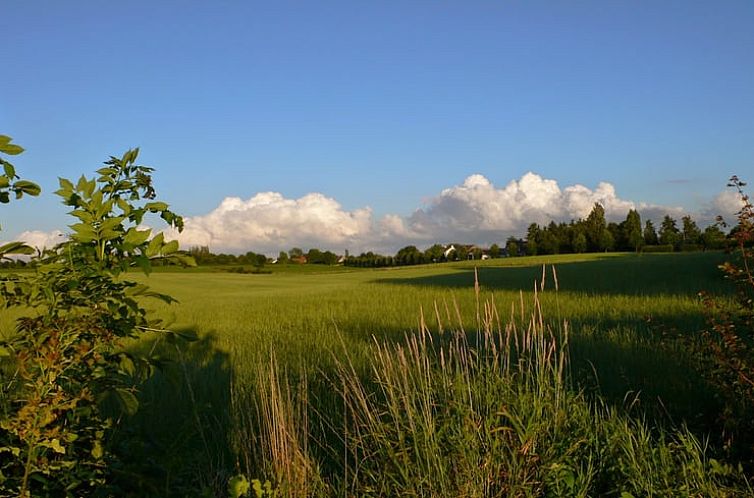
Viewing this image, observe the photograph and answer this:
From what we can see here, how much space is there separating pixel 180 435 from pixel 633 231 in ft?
250

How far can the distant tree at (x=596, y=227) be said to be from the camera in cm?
7419

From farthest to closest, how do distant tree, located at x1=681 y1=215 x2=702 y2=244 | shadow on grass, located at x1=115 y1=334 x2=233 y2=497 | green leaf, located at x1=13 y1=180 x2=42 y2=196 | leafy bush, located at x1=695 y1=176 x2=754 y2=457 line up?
1. distant tree, located at x1=681 y1=215 x2=702 y2=244
2. leafy bush, located at x1=695 y1=176 x2=754 y2=457
3. shadow on grass, located at x1=115 y1=334 x2=233 y2=497
4. green leaf, located at x1=13 y1=180 x2=42 y2=196

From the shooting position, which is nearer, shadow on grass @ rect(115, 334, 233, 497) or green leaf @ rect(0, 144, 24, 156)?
green leaf @ rect(0, 144, 24, 156)

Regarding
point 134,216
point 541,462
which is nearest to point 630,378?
point 541,462

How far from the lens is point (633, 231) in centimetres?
7194

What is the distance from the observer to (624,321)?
10.2m

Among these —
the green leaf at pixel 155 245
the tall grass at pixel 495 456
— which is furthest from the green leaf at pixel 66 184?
the tall grass at pixel 495 456

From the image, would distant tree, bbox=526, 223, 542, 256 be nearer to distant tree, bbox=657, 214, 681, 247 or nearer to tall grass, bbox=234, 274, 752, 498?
distant tree, bbox=657, 214, 681, 247

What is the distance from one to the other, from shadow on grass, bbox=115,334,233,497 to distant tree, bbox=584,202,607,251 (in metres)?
72.2

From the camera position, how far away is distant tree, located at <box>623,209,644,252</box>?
233 ft

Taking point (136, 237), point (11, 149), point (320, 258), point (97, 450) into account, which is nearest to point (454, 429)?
point (97, 450)

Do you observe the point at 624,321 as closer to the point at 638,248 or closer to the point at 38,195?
the point at 38,195

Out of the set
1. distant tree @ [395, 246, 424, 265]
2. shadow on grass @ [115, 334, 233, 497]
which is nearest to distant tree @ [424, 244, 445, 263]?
distant tree @ [395, 246, 424, 265]

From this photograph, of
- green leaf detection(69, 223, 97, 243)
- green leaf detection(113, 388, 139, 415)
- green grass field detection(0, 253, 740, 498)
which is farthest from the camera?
green grass field detection(0, 253, 740, 498)
